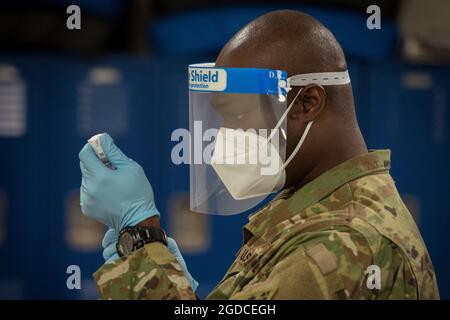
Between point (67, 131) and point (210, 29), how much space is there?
0.69 metres

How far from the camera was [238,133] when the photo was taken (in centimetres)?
172

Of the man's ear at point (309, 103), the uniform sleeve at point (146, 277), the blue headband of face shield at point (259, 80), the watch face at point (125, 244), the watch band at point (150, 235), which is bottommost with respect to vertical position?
the uniform sleeve at point (146, 277)

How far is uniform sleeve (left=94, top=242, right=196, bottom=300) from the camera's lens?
64.1 inches

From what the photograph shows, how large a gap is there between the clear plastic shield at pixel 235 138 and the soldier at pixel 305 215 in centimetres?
3

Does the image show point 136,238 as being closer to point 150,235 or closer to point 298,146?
point 150,235

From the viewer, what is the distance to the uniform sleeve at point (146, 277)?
163cm

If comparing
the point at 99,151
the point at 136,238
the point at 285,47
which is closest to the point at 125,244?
the point at 136,238

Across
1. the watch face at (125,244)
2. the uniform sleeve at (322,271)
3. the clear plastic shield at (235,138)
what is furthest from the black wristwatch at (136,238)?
the uniform sleeve at (322,271)

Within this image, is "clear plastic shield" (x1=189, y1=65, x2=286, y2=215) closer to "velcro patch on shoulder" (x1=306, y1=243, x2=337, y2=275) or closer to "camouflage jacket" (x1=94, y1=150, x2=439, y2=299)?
"camouflage jacket" (x1=94, y1=150, x2=439, y2=299)

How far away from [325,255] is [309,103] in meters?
0.34

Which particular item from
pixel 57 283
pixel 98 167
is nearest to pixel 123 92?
pixel 57 283

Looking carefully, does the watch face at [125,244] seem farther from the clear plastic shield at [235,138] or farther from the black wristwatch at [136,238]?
the clear plastic shield at [235,138]

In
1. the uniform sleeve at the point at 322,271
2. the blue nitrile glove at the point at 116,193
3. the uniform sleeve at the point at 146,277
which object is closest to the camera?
the uniform sleeve at the point at 322,271

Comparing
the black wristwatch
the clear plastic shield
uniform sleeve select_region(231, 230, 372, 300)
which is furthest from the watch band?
uniform sleeve select_region(231, 230, 372, 300)
